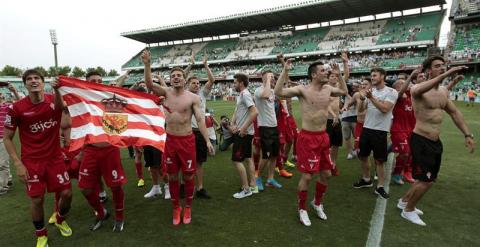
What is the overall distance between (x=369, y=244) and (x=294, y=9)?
42869mm

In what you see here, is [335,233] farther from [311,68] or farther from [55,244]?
[55,244]

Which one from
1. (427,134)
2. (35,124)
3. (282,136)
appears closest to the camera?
(35,124)

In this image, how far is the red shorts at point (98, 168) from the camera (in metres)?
4.21

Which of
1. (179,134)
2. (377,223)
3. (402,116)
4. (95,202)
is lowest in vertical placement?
(377,223)

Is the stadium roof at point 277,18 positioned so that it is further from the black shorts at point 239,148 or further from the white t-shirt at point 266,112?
the black shorts at point 239,148

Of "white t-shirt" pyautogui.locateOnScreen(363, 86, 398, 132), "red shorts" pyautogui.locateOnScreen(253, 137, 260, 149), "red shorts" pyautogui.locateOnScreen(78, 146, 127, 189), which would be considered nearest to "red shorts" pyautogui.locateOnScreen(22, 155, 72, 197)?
"red shorts" pyautogui.locateOnScreen(78, 146, 127, 189)

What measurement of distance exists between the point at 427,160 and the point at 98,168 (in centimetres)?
444

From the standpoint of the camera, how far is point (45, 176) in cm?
394

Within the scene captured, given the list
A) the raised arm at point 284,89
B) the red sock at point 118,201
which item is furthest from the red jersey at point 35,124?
the raised arm at point 284,89

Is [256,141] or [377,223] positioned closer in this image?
[377,223]

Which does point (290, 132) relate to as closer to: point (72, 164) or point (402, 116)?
point (402, 116)

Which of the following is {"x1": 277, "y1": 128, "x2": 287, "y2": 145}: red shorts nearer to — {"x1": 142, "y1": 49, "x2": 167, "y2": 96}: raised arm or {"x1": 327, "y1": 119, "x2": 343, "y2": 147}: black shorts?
{"x1": 327, "y1": 119, "x2": 343, "y2": 147}: black shorts

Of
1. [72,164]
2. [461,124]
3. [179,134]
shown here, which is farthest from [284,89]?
[72,164]

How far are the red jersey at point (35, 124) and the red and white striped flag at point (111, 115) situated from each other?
23 centimetres
